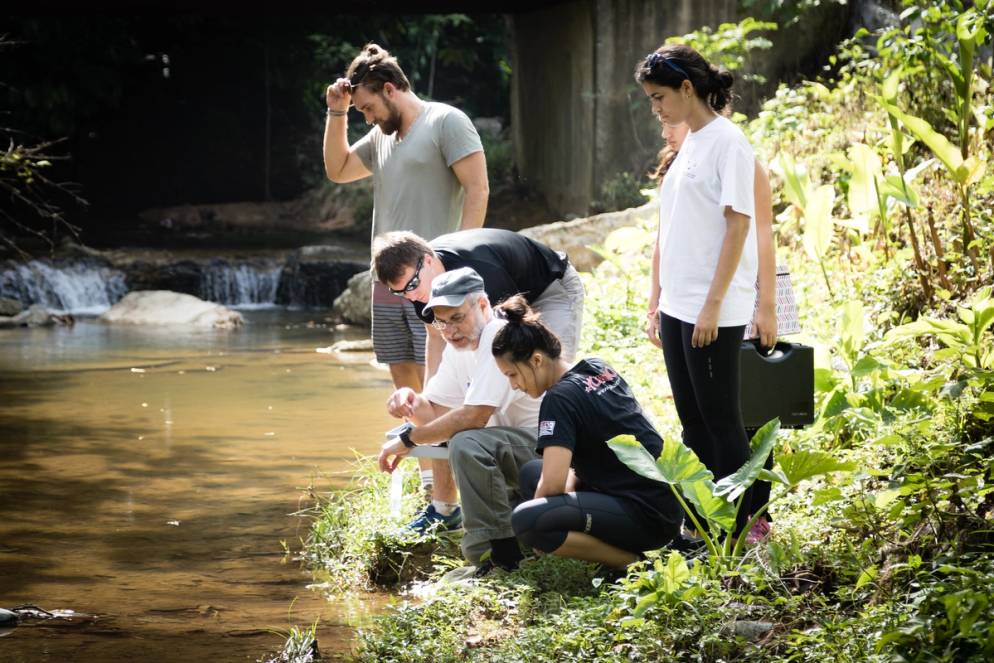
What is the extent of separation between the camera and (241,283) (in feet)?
49.1

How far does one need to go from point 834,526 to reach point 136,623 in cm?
220

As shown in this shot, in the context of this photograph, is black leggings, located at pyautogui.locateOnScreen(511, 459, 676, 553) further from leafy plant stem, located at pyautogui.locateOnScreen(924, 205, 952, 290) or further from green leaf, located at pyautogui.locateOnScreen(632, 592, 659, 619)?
leafy plant stem, located at pyautogui.locateOnScreen(924, 205, 952, 290)

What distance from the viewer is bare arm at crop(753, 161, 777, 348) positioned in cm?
374

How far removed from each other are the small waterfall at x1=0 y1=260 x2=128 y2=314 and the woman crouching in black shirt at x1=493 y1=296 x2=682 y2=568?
36.3 feet

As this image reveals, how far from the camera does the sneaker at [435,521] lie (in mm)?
4355

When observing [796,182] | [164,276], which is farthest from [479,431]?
[164,276]

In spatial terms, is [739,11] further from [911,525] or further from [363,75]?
[911,525]

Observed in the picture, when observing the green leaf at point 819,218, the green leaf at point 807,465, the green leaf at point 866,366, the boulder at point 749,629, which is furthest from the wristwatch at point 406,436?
the green leaf at point 819,218

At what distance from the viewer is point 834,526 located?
3523 millimetres

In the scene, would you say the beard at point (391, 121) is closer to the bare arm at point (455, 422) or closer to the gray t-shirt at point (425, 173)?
the gray t-shirt at point (425, 173)

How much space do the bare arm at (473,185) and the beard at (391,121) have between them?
29cm

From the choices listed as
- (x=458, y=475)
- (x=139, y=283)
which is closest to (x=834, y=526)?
(x=458, y=475)

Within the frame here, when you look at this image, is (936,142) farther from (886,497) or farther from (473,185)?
(886,497)

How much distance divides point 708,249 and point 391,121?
5.54 ft
